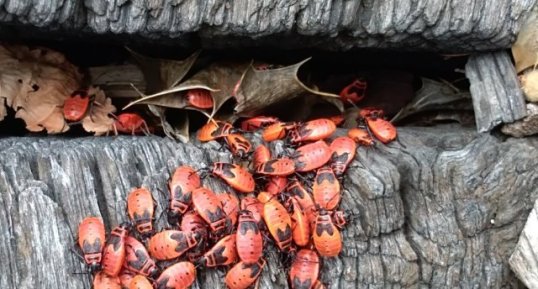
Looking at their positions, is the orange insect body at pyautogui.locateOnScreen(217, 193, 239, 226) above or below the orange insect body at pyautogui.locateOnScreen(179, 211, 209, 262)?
above

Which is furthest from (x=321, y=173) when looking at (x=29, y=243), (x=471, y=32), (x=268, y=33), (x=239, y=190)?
(x=29, y=243)

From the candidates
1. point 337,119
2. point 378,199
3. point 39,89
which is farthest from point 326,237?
point 39,89

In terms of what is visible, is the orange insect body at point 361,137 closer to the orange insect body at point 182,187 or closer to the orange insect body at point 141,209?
the orange insect body at point 182,187

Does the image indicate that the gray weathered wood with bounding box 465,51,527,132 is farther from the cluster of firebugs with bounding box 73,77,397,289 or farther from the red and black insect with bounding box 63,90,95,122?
the red and black insect with bounding box 63,90,95,122

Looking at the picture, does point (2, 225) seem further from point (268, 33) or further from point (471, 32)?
point (471, 32)

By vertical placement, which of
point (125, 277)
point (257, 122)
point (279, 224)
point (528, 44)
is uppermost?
point (528, 44)

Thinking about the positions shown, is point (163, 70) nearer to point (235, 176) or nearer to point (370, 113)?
point (235, 176)

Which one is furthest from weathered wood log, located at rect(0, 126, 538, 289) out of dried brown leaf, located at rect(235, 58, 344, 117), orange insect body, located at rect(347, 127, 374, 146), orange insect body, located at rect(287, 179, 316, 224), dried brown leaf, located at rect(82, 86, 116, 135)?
dried brown leaf, located at rect(235, 58, 344, 117)
